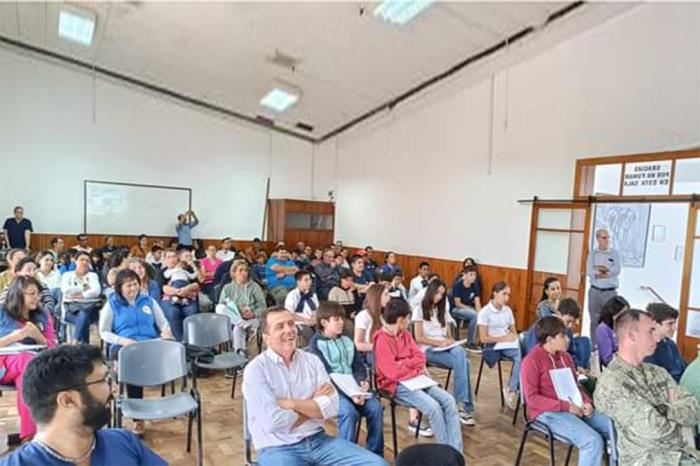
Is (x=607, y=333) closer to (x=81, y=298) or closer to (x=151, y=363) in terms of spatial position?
(x=151, y=363)

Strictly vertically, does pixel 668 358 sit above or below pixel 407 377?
above

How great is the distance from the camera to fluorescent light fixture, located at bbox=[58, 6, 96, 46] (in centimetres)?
736

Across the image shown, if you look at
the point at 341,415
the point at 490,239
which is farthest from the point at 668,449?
the point at 490,239

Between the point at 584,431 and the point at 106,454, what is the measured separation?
236cm

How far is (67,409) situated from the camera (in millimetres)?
1344

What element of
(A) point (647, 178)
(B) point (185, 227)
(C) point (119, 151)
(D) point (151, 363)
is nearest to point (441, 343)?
(D) point (151, 363)

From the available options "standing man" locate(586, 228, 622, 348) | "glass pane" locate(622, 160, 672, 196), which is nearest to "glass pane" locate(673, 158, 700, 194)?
"glass pane" locate(622, 160, 672, 196)

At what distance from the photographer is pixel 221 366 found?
3783mm

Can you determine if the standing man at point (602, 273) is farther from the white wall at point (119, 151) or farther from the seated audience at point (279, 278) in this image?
the white wall at point (119, 151)

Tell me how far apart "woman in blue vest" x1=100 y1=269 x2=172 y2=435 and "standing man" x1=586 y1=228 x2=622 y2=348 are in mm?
5041

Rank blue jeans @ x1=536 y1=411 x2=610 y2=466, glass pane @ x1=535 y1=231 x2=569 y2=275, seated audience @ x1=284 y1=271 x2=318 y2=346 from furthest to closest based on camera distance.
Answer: glass pane @ x1=535 y1=231 x2=569 y2=275 → seated audience @ x1=284 y1=271 x2=318 y2=346 → blue jeans @ x1=536 y1=411 x2=610 y2=466

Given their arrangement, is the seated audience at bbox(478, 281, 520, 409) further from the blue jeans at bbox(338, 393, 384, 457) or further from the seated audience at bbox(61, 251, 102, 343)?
the seated audience at bbox(61, 251, 102, 343)

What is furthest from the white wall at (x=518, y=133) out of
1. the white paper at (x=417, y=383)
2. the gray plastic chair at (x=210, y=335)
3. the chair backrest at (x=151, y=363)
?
the chair backrest at (x=151, y=363)

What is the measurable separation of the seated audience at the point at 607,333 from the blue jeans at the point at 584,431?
884 millimetres
